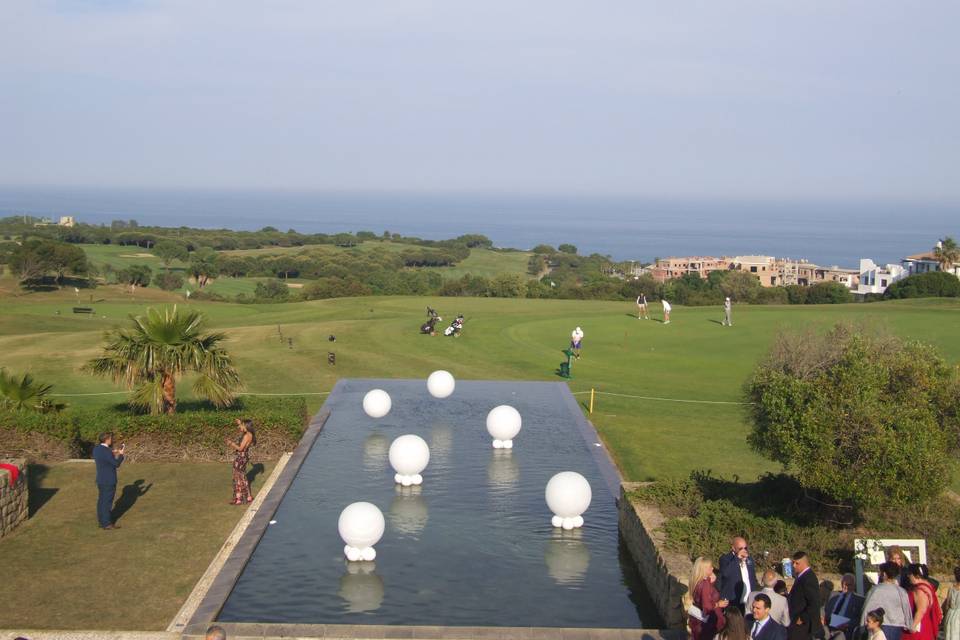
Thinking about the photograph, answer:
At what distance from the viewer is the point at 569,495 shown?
47.3 feet

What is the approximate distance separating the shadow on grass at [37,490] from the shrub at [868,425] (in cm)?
1180

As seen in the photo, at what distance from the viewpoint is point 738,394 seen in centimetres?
2506

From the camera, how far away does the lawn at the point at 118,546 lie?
11.4 meters

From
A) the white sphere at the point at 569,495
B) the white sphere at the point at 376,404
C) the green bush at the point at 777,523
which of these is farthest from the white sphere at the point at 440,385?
the green bush at the point at 777,523

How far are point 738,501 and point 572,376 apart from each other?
13.6m

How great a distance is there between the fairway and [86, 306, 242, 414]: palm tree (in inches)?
199

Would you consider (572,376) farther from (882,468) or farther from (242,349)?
(882,468)

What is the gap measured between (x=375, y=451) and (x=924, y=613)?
39.3 feet

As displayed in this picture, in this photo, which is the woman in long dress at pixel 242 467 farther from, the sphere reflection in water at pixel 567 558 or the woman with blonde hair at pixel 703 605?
the woman with blonde hair at pixel 703 605

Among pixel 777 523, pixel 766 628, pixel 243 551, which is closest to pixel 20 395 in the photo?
pixel 243 551

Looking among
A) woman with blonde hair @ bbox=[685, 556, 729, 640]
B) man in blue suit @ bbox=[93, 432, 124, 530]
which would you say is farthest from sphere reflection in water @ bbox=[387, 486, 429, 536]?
woman with blonde hair @ bbox=[685, 556, 729, 640]

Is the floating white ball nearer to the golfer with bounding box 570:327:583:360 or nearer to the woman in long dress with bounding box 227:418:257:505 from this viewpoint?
the woman in long dress with bounding box 227:418:257:505

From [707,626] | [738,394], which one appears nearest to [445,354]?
[738,394]

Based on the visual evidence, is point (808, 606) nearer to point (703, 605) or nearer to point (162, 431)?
point (703, 605)
